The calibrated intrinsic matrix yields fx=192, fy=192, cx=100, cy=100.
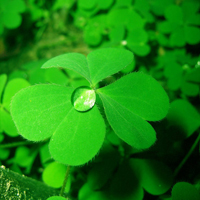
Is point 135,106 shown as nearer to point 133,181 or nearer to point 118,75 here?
point 133,181

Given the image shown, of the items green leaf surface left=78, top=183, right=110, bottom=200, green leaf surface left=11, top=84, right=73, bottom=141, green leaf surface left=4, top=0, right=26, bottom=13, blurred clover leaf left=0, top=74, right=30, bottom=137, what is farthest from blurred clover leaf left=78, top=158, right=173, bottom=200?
green leaf surface left=4, top=0, right=26, bottom=13

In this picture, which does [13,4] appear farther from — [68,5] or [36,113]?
[36,113]

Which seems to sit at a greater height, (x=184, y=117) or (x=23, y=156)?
(x=184, y=117)

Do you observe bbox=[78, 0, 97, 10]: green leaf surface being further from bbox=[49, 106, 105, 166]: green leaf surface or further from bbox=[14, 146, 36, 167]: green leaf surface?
bbox=[49, 106, 105, 166]: green leaf surface

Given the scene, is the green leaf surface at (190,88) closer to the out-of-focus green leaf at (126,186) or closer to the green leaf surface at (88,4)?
the out-of-focus green leaf at (126,186)

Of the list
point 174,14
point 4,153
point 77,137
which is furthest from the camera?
point 174,14

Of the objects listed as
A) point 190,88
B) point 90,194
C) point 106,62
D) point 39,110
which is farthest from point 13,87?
point 190,88

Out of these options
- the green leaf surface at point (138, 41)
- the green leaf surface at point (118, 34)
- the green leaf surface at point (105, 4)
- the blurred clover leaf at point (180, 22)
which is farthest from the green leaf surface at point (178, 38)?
the green leaf surface at point (105, 4)
